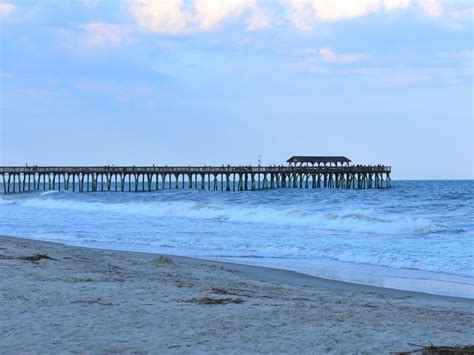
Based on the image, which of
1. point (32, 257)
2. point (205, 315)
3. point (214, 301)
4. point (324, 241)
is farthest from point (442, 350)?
point (324, 241)

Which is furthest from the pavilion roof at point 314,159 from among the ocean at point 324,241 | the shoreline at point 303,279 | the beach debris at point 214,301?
the beach debris at point 214,301

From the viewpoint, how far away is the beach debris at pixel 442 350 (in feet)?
18.1

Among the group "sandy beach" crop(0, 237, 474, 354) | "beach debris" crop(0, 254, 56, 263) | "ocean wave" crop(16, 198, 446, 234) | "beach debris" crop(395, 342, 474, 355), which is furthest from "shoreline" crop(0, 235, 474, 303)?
"ocean wave" crop(16, 198, 446, 234)

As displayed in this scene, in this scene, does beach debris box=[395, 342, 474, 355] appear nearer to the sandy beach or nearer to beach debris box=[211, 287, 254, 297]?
the sandy beach

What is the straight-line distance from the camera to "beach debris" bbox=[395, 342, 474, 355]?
5.53 m

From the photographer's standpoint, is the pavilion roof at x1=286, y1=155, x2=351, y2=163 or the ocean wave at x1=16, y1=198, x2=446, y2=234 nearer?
the ocean wave at x1=16, y1=198, x2=446, y2=234

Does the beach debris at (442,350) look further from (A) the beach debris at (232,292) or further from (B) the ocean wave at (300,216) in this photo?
(B) the ocean wave at (300,216)

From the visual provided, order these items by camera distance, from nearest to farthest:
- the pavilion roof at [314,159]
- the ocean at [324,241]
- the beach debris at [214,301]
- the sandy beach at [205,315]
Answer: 1. the sandy beach at [205,315]
2. the beach debris at [214,301]
3. the ocean at [324,241]
4. the pavilion roof at [314,159]

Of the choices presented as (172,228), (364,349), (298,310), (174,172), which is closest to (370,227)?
(172,228)

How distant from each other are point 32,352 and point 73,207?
40.3 metres

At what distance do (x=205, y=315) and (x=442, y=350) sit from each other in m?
2.52

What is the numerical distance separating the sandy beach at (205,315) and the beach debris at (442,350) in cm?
15

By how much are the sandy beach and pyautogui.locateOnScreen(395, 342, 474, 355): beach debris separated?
0.15m

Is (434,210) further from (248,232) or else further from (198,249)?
(198,249)
